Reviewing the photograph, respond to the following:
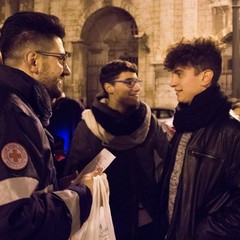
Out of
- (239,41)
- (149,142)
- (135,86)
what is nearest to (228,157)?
(149,142)

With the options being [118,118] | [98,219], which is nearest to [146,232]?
[118,118]

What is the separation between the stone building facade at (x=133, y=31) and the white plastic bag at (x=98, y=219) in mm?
13395

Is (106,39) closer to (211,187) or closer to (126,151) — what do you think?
(126,151)

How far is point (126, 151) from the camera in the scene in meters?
3.72

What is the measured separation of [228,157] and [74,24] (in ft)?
52.8

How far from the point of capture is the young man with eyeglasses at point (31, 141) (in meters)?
1.75

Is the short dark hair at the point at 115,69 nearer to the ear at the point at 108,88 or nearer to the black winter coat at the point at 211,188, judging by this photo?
the ear at the point at 108,88

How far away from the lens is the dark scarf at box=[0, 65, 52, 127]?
202 centimetres

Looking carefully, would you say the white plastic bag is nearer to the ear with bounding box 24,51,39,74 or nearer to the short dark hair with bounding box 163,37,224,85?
the ear with bounding box 24,51,39,74

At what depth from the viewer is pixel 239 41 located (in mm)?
9609

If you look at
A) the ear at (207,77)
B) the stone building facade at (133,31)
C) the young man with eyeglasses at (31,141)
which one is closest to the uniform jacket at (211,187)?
the ear at (207,77)

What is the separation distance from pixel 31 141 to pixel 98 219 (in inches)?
27.1

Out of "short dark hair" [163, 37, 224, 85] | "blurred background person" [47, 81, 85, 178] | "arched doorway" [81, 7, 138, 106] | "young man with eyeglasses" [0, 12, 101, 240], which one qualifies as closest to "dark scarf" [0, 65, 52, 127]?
"young man with eyeglasses" [0, 12, 101, 240]

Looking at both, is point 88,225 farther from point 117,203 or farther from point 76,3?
point 76,3
